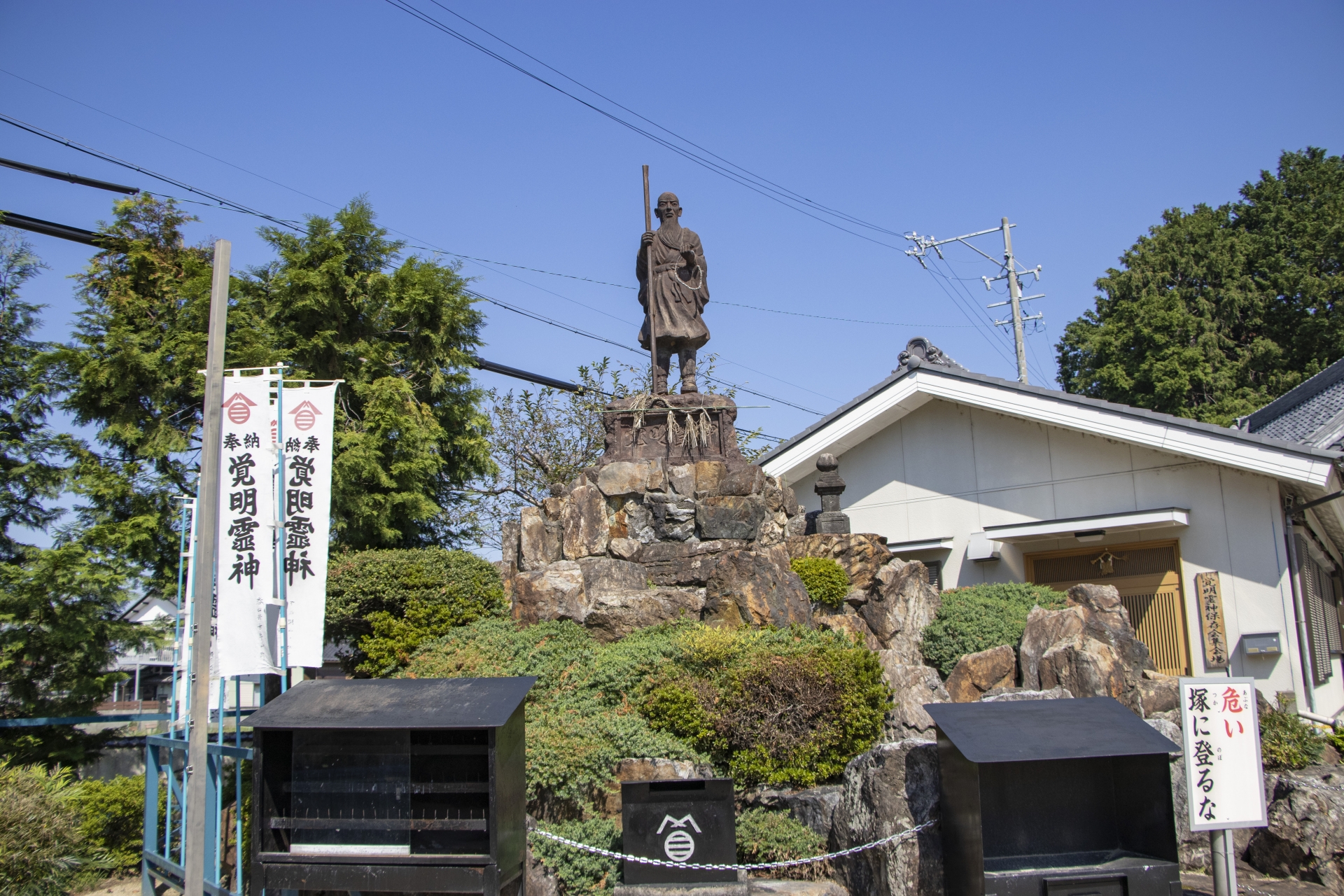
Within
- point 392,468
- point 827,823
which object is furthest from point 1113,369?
point 827,823

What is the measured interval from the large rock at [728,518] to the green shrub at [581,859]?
5.30 meters

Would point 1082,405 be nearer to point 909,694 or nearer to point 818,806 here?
point 909,694

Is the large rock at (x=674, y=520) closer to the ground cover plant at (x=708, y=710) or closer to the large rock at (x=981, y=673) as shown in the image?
the ground cover plant at (x=708, y=710)

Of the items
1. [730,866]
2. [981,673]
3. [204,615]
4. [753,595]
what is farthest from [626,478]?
[204,615]

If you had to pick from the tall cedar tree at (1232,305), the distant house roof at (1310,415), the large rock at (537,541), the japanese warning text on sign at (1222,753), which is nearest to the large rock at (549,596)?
the large rock at (537,541)

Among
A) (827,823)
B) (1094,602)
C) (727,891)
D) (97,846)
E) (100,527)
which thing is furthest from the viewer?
(100,527)

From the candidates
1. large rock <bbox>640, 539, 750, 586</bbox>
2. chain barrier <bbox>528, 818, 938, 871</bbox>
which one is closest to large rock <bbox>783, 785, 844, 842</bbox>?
chain barrier <bbox>528, 818, 938, 871</bbox>

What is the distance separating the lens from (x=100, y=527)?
1209cm

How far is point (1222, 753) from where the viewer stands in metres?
5.85

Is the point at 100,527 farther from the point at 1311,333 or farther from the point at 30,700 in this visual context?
the point at 1311,333

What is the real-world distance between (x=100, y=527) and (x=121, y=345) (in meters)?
2.73

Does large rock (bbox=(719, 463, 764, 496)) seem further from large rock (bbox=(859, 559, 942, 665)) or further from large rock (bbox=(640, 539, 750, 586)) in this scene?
large rock (bbox=(859, 559, 942, 665))

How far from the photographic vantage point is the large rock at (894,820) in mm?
6207

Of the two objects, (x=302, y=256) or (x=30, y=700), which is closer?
(x=30, y=700)
